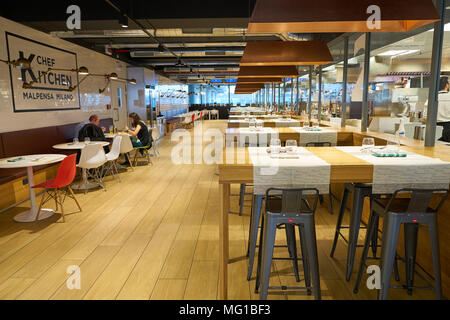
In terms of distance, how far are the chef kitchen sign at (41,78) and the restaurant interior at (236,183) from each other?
0.13ft

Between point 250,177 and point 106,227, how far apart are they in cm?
262

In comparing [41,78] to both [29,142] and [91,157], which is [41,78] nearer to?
[29,142]

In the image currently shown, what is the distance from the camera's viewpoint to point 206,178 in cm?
680

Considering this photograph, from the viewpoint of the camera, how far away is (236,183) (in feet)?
8.94

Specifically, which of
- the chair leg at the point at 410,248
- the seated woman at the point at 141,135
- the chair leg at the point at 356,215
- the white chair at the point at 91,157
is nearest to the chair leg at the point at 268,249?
the chair leg at the point at 356,215

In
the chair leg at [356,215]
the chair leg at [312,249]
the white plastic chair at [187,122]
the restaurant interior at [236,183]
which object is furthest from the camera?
the white plastic chair at [187,122]

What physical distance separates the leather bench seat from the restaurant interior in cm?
3

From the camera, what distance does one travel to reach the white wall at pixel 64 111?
18.7 feet

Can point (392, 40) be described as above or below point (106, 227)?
above

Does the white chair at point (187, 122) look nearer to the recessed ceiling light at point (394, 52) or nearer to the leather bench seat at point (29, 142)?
the leather bench seat at point (29, 142)

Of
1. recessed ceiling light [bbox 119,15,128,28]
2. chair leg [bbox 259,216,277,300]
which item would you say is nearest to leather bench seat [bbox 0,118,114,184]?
recessed ceiling light [bbox 119,15,128,28]

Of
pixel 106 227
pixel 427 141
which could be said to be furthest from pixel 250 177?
pixel 106 227
